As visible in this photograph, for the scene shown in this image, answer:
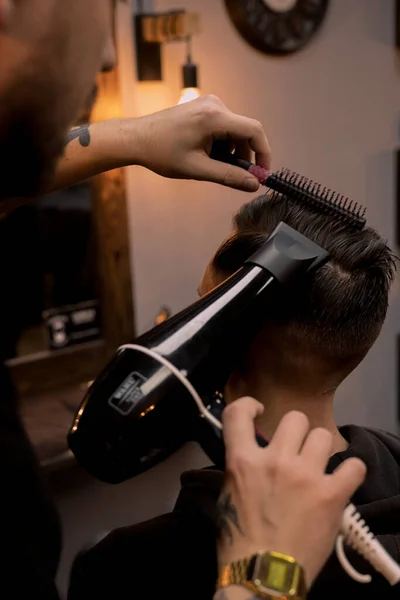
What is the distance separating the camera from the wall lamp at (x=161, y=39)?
2025 mm

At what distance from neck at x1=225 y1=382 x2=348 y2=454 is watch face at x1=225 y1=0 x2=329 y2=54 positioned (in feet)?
5.57

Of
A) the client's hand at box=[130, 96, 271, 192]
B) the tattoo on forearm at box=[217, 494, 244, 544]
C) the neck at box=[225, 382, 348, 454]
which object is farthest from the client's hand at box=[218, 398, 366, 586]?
the client's hand at box=[130, 96, 271, 192]

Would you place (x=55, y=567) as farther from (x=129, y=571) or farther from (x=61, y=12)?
(x=61, y=12)

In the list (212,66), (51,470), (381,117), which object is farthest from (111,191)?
(381,117)

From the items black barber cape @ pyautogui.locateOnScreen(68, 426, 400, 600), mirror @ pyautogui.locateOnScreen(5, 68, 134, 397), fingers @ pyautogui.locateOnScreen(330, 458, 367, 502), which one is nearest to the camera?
fingers @ pyautogui.locateOnScreen(330, 458, 367, 502)

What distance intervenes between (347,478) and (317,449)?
0.14 feet

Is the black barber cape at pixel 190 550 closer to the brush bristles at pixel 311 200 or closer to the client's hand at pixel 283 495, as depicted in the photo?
the client's hand at pixel 283 495

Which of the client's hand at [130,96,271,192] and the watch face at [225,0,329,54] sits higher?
the watch face at [225,0,329,54]

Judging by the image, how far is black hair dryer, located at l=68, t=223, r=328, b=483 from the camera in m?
0.71

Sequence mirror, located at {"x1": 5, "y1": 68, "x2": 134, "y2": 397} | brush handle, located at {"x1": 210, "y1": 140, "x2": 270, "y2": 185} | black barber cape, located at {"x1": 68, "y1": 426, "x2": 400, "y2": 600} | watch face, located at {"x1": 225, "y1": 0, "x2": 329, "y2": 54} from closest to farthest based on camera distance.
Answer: black barber cape, located at {"x1": 68, "y1": 426, "x2": 400, "y2": 600} → brush handle, located at {"x1": 210, "y1": 140, "x2": 270, "y2": 185} → mirror, located at {"x1": 5, "y1": 68, "x2": 134, "y2": 397} → watch face, located at {"x1": 225, "y1": 0, "x2": 329, "y2": 54}

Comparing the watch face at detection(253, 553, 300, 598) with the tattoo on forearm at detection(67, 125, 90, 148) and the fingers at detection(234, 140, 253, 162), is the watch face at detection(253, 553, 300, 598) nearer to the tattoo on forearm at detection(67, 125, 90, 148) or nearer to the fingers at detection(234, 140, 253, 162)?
the fingers at detection(234, 140, 253, 162)

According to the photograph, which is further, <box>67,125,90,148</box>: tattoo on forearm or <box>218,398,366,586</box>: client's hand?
<box>67,125,90,148</box>: tattoo on forearm

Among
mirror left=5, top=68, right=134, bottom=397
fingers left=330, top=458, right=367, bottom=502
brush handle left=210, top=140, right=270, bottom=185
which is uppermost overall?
brush handle left=210, top=140, right=270, bottom=185

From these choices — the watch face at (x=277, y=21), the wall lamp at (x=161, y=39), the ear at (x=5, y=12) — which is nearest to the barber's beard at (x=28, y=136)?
the ear at (x=5, y=12)
